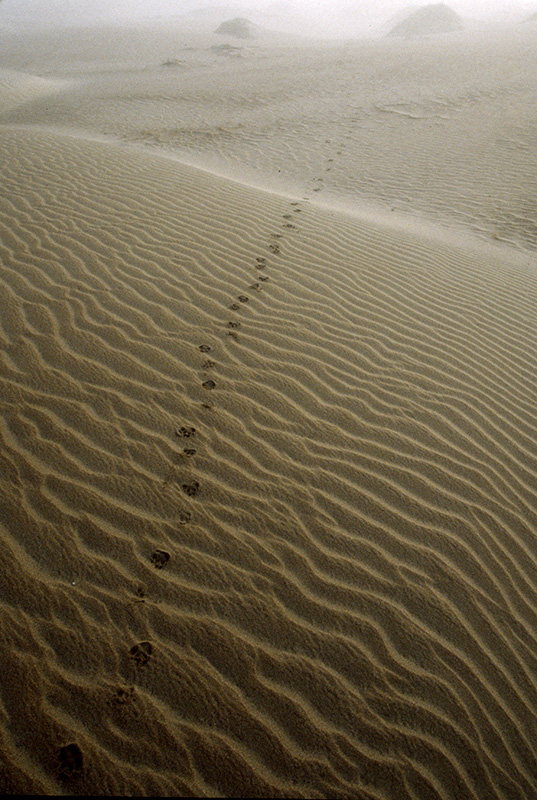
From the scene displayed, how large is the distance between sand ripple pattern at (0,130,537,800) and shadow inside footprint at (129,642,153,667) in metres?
0.01

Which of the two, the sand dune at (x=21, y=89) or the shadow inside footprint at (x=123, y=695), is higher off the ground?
the sand dune at (x=21, y=89)

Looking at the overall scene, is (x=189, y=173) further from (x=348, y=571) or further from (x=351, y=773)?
(x=351, y=773)

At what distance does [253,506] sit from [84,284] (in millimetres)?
2437

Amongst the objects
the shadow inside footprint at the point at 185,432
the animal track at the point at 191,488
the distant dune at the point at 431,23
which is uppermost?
the distant dune at the point at 431,23

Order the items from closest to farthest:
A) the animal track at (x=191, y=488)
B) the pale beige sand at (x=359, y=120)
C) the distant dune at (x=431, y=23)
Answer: the animal track at (x=191, y=488) < the pale beige sand at (x=359, y=120) < the distant dune at (x=431, y=23)

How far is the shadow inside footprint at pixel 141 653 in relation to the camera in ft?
6.22

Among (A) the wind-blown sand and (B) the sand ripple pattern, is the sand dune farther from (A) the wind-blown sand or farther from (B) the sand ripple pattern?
(B) the sand ripple pattern

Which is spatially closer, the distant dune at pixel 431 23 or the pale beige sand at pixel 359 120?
the pale beige sand at pixel 359 120

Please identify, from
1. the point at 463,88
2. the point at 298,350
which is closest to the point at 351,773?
the point at 298,350

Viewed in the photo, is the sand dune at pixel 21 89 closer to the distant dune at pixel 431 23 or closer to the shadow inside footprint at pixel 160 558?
the shadow inside footprint at pixel 160 558

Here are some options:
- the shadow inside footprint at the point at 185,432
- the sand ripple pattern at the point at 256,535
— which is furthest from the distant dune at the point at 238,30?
the shadow inside footprint at the point at 185,432

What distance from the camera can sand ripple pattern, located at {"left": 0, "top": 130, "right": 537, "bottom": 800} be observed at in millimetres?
1781

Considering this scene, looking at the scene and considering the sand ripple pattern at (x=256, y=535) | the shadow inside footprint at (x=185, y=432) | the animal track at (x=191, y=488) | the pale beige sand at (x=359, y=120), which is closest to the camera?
the sand ripple pattern at (x=256, y=535)

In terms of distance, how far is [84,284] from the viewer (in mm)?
3717
